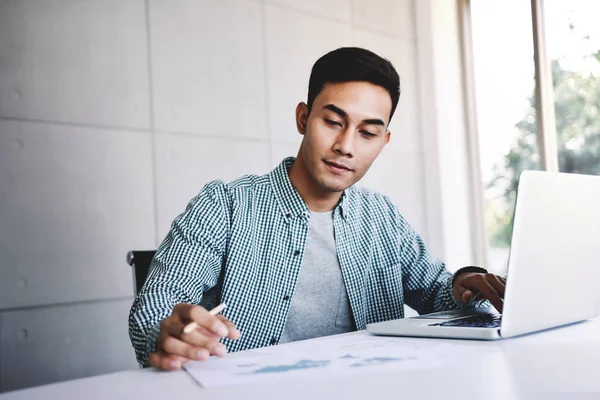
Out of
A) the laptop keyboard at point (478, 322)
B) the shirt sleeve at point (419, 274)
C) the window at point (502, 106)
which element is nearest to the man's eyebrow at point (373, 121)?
the shirt sleeve at point (419, 274)

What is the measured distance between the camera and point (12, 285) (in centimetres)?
225

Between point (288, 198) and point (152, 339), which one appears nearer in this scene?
point (152, 339)

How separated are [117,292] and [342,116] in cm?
137

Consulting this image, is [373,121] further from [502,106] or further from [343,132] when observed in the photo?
[502,106]

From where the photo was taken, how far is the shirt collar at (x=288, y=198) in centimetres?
172

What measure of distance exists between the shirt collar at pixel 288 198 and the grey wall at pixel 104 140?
3.41 feet

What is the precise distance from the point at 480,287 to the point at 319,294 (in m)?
0.44

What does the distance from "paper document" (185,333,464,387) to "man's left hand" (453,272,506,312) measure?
0.32 metres

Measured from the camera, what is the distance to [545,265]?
1113mm

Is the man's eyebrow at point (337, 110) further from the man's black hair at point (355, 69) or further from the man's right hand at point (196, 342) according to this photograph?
the man's right hand at point (196, 342)

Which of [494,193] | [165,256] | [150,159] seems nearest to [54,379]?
[150,159]

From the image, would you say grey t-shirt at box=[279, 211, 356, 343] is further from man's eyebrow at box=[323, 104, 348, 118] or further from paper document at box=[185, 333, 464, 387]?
paper document at box=[185, 333, 464, 387]

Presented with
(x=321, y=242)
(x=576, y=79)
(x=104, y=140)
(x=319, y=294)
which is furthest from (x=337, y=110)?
(x=576, y=79)

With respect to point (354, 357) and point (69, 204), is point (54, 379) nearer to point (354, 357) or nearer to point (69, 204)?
point (69, 204)
